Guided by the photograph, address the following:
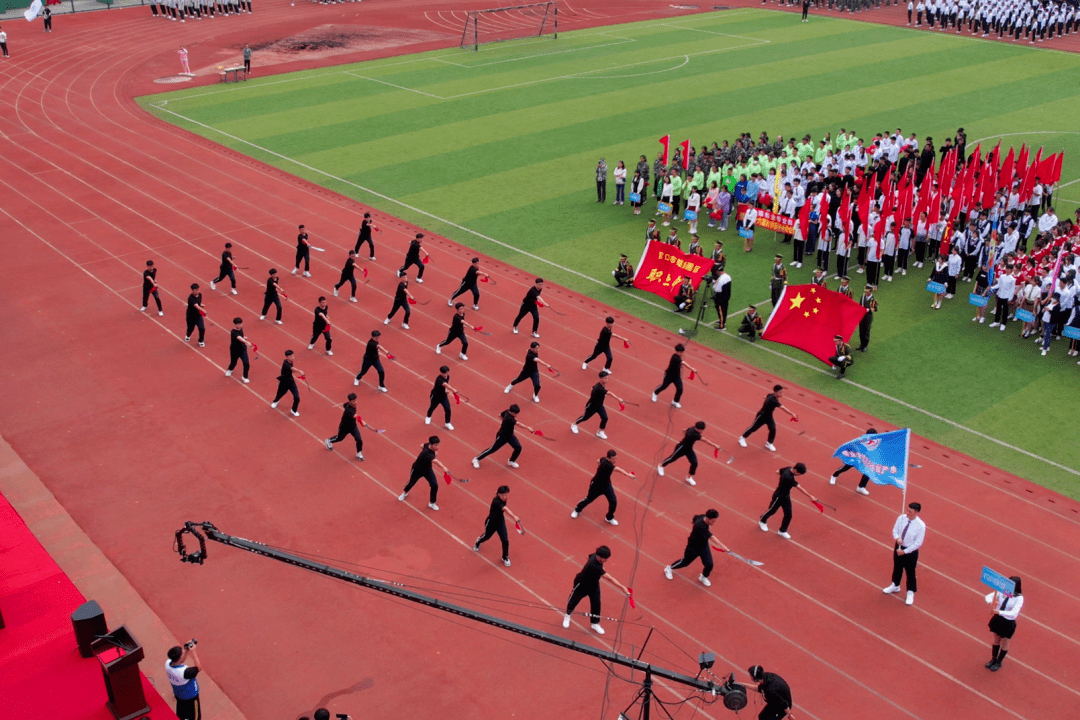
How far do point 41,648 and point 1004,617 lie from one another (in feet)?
42.4

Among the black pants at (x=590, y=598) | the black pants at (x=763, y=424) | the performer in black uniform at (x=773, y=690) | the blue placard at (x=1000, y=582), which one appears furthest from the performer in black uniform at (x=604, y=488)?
the blue placard at (x=1000, y=582)

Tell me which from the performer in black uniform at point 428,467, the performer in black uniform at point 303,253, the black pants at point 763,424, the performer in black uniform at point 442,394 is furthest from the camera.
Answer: the performer in black uniform at point 303,253

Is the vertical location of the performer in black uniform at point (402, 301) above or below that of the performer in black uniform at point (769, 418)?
above

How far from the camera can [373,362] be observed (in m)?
18.7

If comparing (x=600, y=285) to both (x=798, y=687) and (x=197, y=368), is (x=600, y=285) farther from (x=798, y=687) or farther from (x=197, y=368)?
(x=798, y=687)

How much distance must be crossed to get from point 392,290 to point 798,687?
1492 cm

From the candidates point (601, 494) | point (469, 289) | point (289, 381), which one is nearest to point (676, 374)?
point (601, 494)

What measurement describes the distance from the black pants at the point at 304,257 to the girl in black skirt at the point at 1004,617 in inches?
693

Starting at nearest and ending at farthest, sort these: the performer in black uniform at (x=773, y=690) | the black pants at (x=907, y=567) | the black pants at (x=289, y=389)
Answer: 1. the performer in black uniform at (x=773, y=690)
2. the black pants at (x=907, y=567)
3. the black pants at (x=289, y=389)

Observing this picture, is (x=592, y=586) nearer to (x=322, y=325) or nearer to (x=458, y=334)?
(x=458, y=334)

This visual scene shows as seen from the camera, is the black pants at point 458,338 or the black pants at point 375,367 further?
the black pants at point 458,338

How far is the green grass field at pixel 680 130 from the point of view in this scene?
790 inches

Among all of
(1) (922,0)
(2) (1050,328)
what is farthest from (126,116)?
(1) (922,0)

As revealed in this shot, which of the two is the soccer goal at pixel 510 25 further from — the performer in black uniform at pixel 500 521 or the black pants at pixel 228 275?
the performer in black uniform at pixel 500 521
